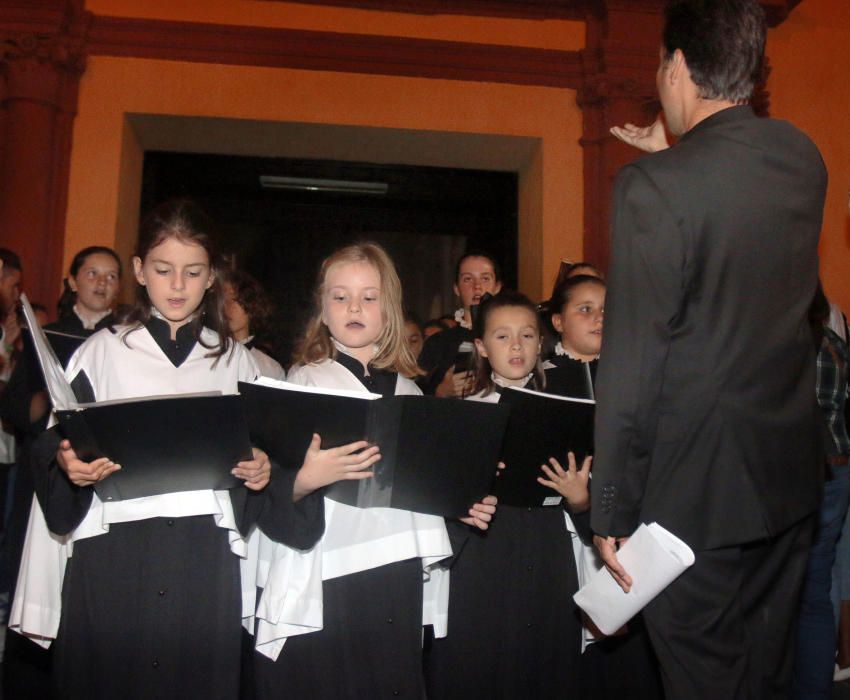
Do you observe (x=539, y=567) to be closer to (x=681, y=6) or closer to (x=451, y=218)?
(x=681, y=6)

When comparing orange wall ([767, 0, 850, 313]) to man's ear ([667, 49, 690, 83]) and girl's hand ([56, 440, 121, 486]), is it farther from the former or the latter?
girl's hand ([56, 440, 121, 486])

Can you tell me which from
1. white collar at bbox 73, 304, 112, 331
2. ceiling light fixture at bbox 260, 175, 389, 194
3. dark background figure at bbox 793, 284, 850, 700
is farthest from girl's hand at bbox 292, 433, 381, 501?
ceiling light fixture at bbox 260, 175, 389, 194

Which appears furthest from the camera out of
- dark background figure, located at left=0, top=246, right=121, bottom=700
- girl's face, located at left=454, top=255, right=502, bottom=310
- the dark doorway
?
the dark doorway

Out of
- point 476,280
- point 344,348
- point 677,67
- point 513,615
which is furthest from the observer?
point 476,280

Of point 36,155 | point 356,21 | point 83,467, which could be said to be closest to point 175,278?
point 83,467

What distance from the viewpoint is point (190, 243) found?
227 centimetres

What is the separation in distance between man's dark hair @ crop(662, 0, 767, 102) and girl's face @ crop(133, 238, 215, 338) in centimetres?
124

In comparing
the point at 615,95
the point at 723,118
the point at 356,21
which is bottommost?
the point at 723,118

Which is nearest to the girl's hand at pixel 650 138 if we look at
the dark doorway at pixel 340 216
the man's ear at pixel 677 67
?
the man's ear at pixel 677 67

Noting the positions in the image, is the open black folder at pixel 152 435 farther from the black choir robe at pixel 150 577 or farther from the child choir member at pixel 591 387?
the child choir member at pixel 591 387

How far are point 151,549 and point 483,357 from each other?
3.90ft

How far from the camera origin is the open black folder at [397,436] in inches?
74.3

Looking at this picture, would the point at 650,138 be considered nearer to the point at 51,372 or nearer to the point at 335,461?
the point at 335,461

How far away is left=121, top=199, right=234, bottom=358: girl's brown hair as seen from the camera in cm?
226
